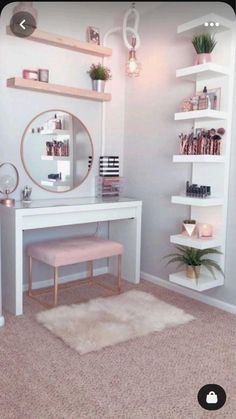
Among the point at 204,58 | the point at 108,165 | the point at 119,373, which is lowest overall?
the point at 119,373

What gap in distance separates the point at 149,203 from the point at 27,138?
1.10 metres

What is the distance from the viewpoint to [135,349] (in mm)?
1911

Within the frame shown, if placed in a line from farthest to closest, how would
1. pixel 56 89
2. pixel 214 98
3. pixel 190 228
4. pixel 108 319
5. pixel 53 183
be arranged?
pixel 53 183 < pixel 56 89 < pixel 190 228 < pixel 214 98 < pixel 108 319

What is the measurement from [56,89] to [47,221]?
961mm

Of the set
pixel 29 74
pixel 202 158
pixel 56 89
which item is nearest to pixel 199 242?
pixel 202 158

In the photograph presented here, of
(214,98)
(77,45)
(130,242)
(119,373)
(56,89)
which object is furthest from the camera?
(130,242)

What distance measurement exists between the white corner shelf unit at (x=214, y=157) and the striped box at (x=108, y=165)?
750 millimetres

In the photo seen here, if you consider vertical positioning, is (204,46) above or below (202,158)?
above

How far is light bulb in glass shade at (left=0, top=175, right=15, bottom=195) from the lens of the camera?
255 centimetres

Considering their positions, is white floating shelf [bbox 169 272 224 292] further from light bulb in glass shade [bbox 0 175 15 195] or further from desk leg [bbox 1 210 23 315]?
light bulb in glass shade [bbox 0 175 15 195]

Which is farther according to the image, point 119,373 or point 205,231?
point 205,231

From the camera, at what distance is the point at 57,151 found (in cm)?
281

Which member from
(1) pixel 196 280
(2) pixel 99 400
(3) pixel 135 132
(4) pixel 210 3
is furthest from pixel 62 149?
(4) pixel 210 3

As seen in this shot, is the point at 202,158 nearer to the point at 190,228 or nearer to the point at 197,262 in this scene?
the point at 190,228
